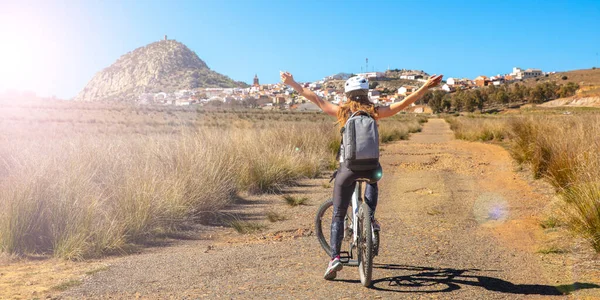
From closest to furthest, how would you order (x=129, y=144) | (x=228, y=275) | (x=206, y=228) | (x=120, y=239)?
(x=228, y=275)
(x=120, y=239)
(x=206, y=228)
(x=129, y=144)

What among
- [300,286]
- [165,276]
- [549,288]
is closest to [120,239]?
[165,276]

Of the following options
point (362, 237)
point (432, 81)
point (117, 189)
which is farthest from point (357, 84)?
point (117, 189)

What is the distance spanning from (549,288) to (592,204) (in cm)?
156

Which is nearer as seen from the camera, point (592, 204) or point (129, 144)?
point (592, 204)

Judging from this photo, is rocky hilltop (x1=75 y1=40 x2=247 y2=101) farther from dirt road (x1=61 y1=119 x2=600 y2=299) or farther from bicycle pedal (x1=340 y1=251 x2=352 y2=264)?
bicycle pedal (x1=340 y1=251 x2=352 y2=264)

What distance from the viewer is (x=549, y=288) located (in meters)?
5.28

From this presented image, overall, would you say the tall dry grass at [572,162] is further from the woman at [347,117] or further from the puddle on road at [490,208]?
the woman at [347,117]

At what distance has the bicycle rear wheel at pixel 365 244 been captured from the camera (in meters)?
5.02

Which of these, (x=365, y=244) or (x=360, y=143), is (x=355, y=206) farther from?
(x=360, y=143)

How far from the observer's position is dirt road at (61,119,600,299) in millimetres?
5219

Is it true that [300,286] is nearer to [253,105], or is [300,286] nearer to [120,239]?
[120,239]

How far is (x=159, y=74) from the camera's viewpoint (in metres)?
147

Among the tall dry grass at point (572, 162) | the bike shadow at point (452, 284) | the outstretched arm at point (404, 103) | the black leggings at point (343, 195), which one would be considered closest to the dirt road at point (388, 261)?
the bike shadow at point (452, 284)

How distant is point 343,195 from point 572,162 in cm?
597
